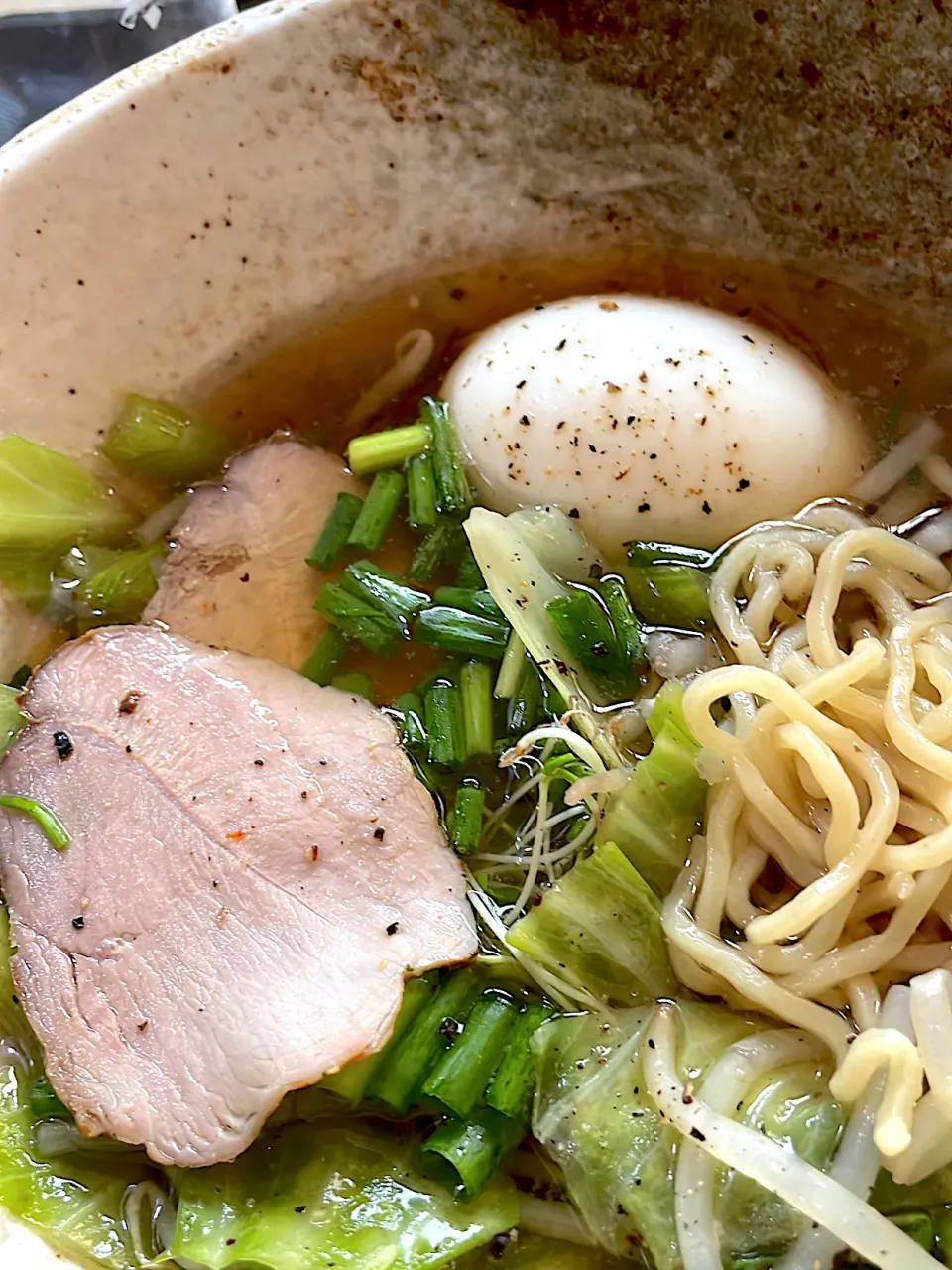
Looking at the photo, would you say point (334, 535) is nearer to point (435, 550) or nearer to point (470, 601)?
point (435, 550)

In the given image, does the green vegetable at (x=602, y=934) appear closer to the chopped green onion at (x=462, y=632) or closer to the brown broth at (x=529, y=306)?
the chopped green onion at (x=462, y=632)

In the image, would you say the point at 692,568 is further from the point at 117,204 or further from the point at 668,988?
the point at 117,204

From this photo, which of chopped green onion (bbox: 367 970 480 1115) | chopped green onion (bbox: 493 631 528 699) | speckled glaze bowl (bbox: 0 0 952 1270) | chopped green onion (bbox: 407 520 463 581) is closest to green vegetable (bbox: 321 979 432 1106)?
chopped green onion (bbox: 367 970 480 1115)

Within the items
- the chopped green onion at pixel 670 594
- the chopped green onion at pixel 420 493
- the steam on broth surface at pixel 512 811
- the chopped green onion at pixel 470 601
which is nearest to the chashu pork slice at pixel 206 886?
the steam on broth surface at pixel 512 811

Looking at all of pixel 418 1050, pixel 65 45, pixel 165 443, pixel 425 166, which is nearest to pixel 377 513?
pixel 165 443

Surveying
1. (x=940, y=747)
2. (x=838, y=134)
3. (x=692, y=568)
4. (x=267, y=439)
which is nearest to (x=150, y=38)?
(x=267, y=439)
